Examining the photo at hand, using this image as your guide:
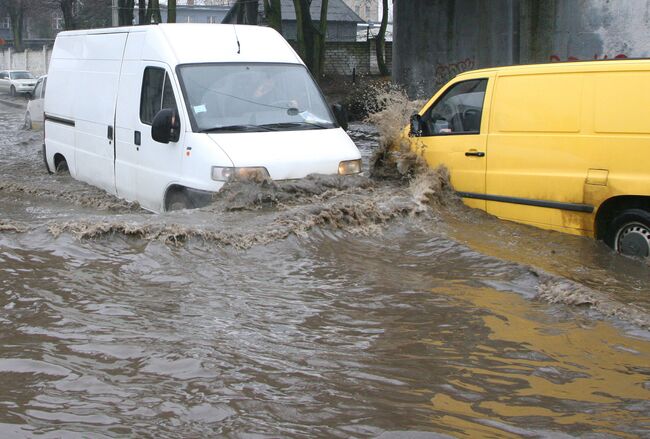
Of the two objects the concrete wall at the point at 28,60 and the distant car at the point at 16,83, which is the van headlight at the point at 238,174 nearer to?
the distant car at the point at 16,83

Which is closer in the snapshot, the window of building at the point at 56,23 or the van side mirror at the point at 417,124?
the van side mirror at the point at 417,124

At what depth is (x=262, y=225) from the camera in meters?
7.32

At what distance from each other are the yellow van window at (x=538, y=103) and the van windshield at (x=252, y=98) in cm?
189

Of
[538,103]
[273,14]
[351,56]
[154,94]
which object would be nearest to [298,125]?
Answer: [154,94]

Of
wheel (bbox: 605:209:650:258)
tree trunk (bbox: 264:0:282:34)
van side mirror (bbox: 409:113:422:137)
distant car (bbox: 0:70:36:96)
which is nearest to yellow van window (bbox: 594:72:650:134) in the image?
wheel (bbox: 605:209:650:258)

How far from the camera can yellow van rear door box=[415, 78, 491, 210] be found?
26.9 feet

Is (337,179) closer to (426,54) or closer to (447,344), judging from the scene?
(447,344)

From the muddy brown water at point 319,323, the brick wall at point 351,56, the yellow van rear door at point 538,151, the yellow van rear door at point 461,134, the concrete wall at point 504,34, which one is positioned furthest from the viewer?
the brick wall at point 351,56

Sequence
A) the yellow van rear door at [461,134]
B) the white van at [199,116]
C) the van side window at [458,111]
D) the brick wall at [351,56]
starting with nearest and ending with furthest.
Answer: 1. the white van at [199,116]
2. the yellow van rear door at [461,134]
3. the van side window at [458,111]
4. the brick wall at [351,56]

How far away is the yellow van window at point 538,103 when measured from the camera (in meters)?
7.39

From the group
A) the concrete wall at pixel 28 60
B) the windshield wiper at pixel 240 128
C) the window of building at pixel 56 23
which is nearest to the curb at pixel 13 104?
the concrete wall at pixel 28 60

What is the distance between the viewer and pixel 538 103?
7672mm

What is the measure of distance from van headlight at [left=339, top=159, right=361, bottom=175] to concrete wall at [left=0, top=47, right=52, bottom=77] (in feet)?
157

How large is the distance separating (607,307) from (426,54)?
63.1ft
